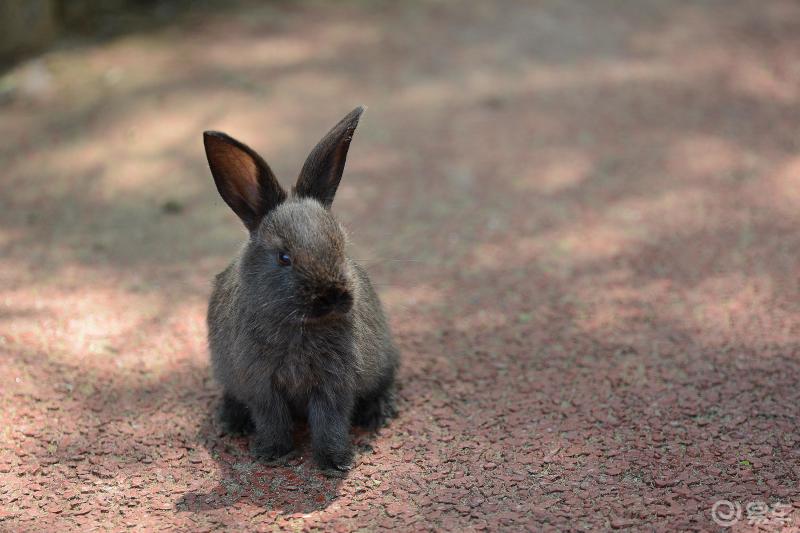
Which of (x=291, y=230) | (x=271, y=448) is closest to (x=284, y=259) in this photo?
(x=291, y=230)

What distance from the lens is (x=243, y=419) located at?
15.6 ft

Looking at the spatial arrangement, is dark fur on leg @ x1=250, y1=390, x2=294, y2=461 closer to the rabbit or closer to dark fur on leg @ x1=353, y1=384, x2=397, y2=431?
the rabbit

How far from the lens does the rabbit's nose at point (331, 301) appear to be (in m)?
4.02

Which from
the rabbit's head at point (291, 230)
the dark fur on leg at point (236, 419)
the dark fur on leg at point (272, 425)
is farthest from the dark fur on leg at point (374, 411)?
the rabbit's head at point (291, 230)

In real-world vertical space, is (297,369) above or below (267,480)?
above

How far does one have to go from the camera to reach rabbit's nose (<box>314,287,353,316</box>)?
4023 mm

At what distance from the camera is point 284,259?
4.19 meters

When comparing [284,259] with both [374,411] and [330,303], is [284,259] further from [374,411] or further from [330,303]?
[374,411]

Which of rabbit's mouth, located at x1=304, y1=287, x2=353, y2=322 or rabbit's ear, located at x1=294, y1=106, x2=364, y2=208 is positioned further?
rabbit's ear, located at x1=294, y1=106, x2=364, y2=208

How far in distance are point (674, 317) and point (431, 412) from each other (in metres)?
1.92

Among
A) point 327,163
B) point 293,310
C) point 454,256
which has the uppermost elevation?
point 327,163

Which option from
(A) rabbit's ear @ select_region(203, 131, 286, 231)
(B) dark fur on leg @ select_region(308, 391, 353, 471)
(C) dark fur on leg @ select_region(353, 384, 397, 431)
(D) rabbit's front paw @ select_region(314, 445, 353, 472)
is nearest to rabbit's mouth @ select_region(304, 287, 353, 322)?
(B) dark fur on leg @ select_region(308, 391, 353, 471)

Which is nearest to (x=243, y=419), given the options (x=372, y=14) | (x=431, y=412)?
(x=431, y=412)

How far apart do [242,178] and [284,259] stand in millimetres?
512
